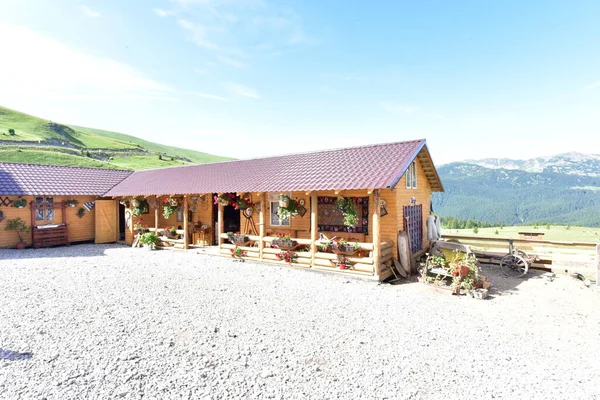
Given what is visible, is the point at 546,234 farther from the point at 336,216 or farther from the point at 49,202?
the point at 49,202

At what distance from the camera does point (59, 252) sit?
49.8ft

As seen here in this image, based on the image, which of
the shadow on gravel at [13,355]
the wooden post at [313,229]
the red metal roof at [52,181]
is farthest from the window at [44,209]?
the wooden post at [313,229]

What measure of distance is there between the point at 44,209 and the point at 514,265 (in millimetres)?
22600

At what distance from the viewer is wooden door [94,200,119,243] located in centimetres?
1856

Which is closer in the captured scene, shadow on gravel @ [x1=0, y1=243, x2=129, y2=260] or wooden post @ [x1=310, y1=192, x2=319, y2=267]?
wooden post @ [x1=310, y1=192, x2=319, y2=267]

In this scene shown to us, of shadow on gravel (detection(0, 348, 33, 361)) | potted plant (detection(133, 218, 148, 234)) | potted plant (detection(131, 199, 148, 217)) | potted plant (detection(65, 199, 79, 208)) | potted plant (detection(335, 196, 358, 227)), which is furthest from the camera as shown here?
potted plant (detection(65, 199, 79, 208))

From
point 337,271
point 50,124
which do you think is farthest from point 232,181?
point 50,124

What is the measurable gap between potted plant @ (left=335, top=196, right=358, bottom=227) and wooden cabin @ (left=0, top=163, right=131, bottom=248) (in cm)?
1560

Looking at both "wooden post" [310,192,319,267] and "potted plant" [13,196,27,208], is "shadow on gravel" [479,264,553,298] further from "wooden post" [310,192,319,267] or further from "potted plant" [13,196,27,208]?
"potted plant" [13,196,27,208]

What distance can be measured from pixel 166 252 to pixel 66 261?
399 centimetres

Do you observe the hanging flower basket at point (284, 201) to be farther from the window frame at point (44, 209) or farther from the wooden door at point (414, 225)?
the window frame at point (44, 209)

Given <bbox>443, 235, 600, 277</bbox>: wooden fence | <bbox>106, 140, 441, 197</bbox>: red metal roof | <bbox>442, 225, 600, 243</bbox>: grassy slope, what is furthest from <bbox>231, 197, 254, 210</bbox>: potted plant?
<bbox>442, 225, 600, 243</bbox>: grassy slope

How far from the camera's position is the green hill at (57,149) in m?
52.0

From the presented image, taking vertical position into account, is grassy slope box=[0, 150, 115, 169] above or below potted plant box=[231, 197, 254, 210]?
above
